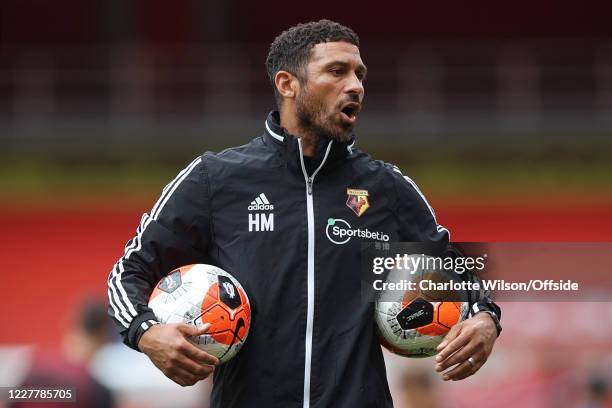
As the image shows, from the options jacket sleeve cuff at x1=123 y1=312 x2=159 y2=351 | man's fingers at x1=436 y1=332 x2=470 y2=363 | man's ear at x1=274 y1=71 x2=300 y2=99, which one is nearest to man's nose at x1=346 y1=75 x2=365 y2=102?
man's ear at x1=274 y1=71 x2=300 y2=99

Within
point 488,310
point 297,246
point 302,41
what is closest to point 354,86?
point 302,41

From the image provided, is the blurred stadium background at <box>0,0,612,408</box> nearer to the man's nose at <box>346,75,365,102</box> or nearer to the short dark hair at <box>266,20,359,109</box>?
the short dark hair at <box>266,20,359,109</box>

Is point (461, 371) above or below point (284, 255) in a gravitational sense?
below

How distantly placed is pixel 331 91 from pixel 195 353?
109 centimetres

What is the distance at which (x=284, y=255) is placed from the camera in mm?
4098

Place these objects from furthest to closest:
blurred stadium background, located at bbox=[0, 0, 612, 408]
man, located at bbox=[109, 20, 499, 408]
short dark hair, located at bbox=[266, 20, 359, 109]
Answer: blurred stadium background, located at bbox=[0, 0, 612, 408], short dark hair, located at bbox=[266, 20, 359, 109], man, located at bbox=[109, 20, 499, 408]

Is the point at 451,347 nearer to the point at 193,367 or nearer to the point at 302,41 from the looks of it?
the point at 193,367

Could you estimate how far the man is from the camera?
3990mm

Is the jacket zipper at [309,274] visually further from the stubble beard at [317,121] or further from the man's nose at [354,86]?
the man's nose at [354,86]

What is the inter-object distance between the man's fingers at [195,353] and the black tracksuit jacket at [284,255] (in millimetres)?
171

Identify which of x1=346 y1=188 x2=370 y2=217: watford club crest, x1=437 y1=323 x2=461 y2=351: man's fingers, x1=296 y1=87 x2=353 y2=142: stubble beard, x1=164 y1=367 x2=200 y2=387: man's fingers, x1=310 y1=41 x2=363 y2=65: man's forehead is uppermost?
x1=310 y1=41 x2=363 y2=65: man's forehead

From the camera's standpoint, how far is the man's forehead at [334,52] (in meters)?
4.30

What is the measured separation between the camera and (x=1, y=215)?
52.5 ft

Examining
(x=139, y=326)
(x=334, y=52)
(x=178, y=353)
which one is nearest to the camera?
(x=178, y=353)
